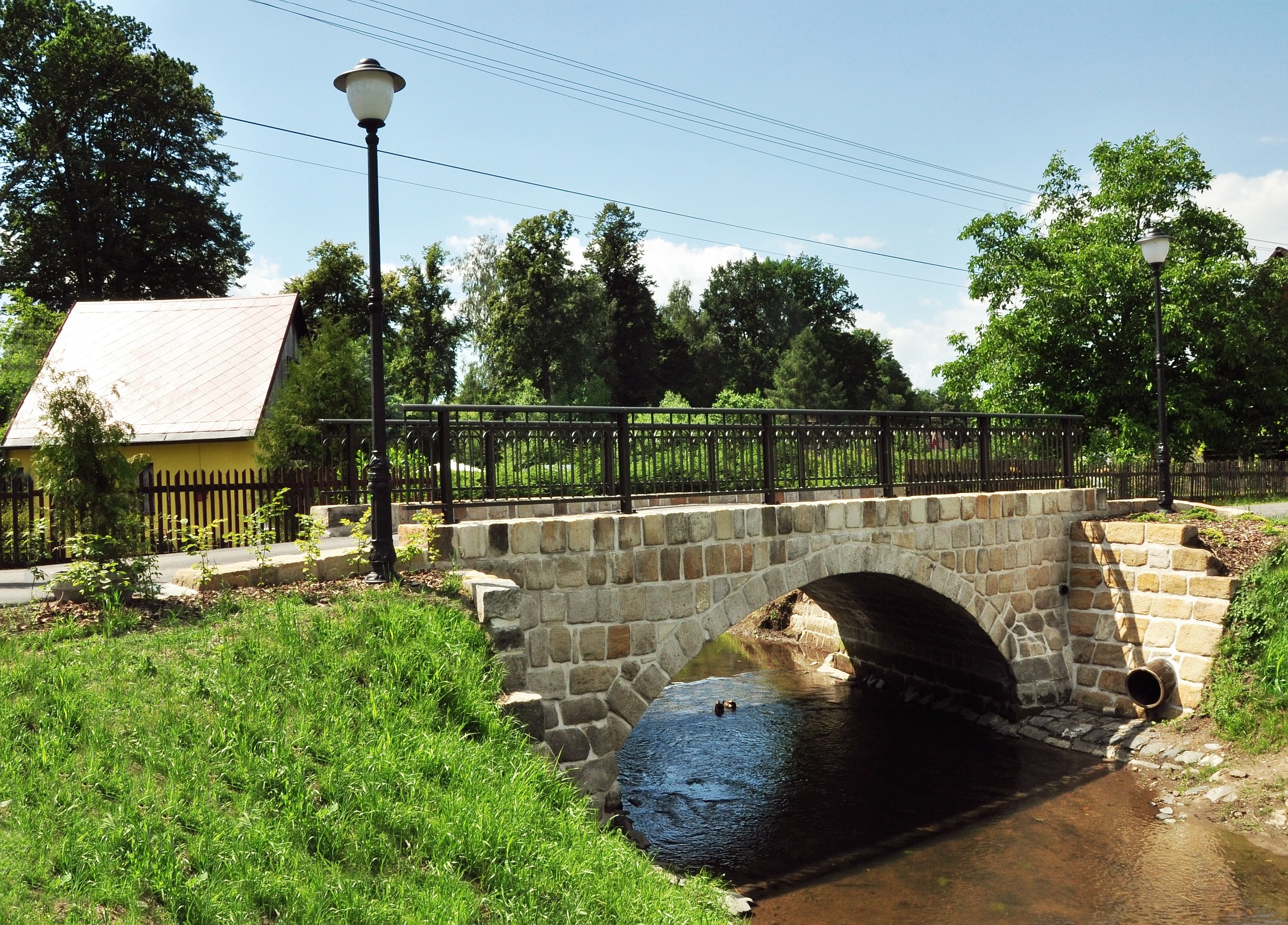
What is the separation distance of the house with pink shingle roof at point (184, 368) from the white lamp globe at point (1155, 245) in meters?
14.7

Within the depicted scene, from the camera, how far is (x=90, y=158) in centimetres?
2975

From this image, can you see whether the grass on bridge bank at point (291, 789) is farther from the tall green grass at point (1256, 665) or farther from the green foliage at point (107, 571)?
the tall green grass at point (1256, 665)

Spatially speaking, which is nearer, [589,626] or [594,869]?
[594,869]

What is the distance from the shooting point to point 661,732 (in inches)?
485

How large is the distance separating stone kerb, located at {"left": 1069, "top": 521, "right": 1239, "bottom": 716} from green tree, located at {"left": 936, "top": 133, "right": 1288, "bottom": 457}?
34.0ft

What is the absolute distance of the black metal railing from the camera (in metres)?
7.57

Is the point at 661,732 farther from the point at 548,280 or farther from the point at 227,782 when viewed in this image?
the point at 548,280

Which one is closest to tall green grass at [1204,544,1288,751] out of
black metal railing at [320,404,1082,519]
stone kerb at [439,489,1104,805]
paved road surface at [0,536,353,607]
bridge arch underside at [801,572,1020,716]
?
bridge arch underside at [801,572,1020,716]

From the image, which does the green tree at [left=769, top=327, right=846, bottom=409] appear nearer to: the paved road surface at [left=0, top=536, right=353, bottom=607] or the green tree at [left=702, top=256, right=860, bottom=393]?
the green tree at [left=702, top=256, right=860, bottom=393]

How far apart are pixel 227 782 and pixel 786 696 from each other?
10864 mm

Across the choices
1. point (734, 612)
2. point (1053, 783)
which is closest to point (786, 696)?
point (1053, 783)

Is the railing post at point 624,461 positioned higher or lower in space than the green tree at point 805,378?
lower

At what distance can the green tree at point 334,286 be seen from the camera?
34.7 metres

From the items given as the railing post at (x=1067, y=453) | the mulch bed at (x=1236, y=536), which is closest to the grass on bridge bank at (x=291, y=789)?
the mulch bed at (x=1236, y=536)
